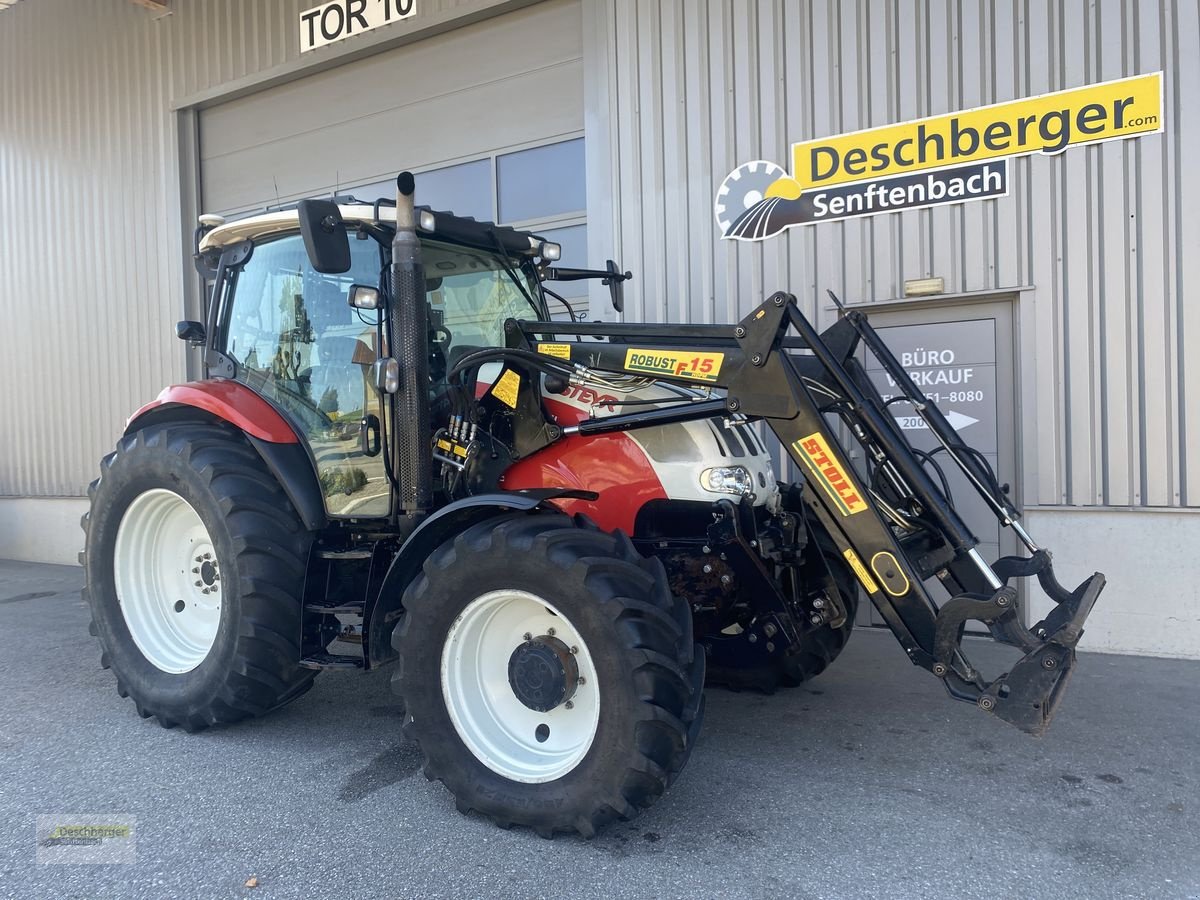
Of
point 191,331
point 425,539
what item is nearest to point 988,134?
point 425,539

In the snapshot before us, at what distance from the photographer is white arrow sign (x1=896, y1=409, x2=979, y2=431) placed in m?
6.12

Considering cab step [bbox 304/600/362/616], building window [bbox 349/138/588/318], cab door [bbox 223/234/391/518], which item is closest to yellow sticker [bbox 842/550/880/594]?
cab door [bbox 223/234/391/518]

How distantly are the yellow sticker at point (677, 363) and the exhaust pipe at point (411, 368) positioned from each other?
0.91 m

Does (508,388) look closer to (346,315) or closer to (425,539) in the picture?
(425,539)

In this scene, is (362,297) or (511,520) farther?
(362,297)

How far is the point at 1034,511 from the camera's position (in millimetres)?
5840

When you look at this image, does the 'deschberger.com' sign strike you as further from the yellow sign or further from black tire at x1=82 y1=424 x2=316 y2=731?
black tire at x1=82 y1=424 x2=316 y2=731

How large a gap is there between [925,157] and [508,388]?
A: 383 centimetres

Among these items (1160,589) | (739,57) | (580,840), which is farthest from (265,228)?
(1160,589)

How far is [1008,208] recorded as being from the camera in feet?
19.4

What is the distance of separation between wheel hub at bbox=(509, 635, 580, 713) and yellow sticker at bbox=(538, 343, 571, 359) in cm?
123

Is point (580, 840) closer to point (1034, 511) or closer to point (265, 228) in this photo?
point (265, 228)

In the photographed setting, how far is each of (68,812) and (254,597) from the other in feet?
3.46

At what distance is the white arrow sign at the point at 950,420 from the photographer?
6.12 meters
